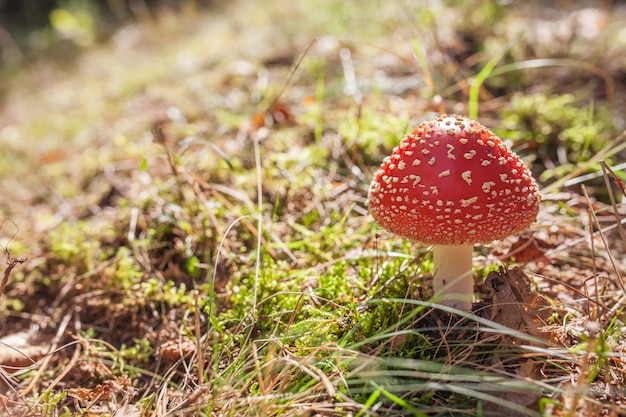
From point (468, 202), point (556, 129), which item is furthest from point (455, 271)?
point (556, 129)

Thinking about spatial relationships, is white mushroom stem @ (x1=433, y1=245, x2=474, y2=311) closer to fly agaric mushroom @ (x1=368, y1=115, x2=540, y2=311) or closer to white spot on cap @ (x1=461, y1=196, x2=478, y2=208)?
fly agaric mushroom @ (x1=368, y1=115, x2=540, y2=311)

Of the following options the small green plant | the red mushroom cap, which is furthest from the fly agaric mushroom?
the small green plant

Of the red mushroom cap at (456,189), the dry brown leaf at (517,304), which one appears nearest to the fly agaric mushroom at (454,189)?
the red mushroom cap at (456,189)

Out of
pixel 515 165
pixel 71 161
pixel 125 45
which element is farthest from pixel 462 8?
pixel 125 45

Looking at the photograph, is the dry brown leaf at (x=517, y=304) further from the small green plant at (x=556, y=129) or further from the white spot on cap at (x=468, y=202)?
the small green plant at (x=556, y=129)

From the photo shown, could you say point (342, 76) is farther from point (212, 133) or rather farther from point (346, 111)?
point (212, 133)

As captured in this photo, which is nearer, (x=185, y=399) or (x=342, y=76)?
(x=185, y=399)
